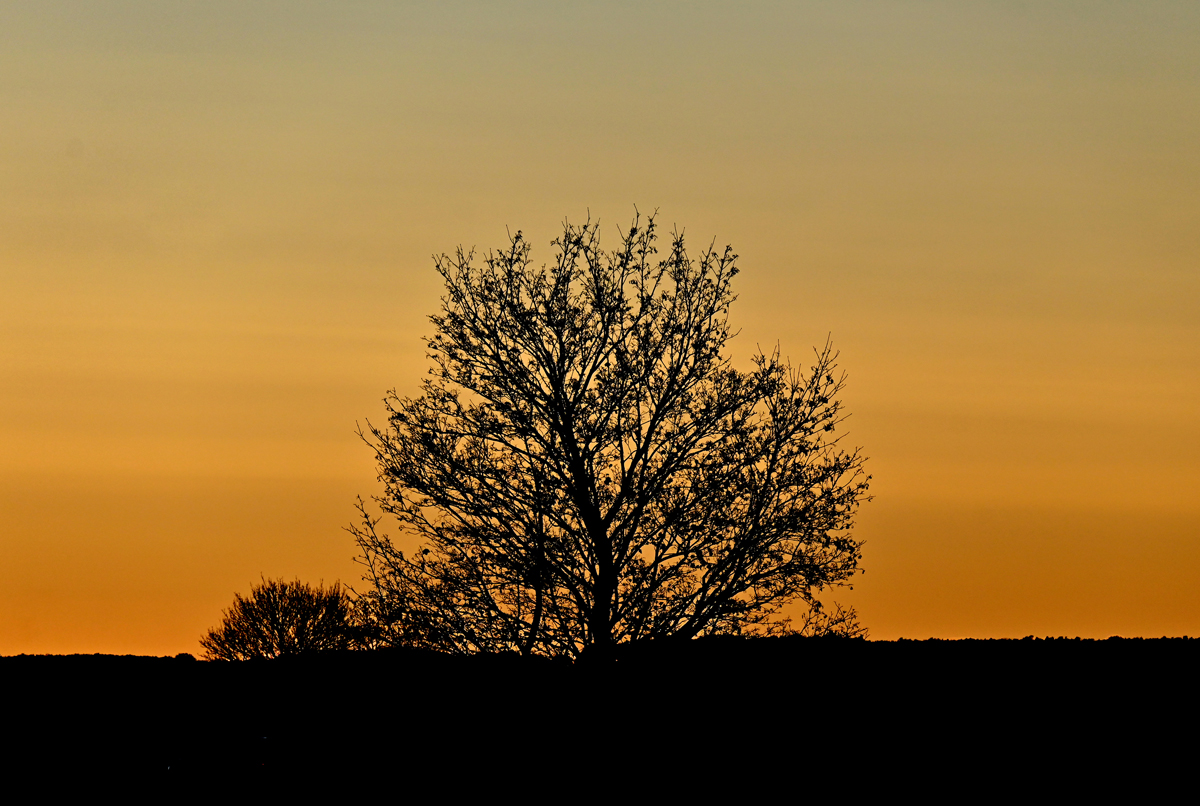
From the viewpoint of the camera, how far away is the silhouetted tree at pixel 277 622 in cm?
5450

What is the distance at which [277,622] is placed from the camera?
182 feet

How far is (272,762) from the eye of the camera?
1477cm

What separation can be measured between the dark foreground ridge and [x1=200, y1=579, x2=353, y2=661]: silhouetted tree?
38166 mm

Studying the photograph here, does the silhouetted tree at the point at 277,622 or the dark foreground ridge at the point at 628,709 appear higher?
the silhouetted tree at the point at 277,622

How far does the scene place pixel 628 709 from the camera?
14.8 meters

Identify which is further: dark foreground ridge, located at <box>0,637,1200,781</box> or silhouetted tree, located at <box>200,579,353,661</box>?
silhouetted tree, located at <box>200,579,353,661</box>

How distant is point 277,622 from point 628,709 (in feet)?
144

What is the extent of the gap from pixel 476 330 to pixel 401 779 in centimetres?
1076

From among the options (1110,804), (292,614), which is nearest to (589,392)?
(1110,804)

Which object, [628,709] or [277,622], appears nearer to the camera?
[628,709]

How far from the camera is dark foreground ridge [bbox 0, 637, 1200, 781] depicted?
45.1 feet

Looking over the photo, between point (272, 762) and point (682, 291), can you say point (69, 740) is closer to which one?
point (272, 762)

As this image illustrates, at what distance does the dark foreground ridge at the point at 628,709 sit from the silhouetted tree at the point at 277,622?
38.2 m

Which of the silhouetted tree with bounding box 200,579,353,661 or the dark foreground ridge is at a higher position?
the silhouetted tree with bounding box 200,579,353,661
